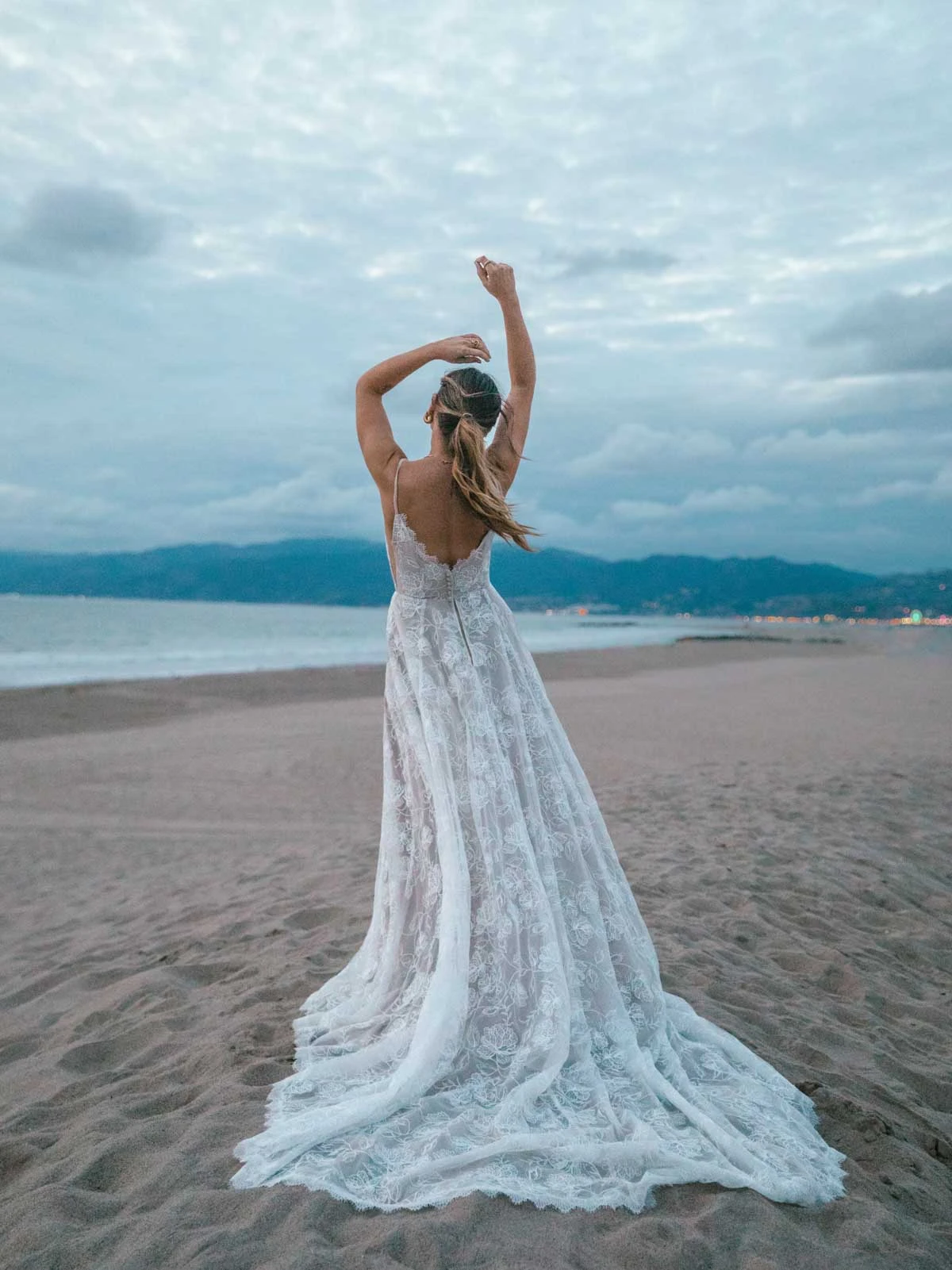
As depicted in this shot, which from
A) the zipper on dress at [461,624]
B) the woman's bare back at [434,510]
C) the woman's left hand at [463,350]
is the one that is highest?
the woman's left hand at [463,350]

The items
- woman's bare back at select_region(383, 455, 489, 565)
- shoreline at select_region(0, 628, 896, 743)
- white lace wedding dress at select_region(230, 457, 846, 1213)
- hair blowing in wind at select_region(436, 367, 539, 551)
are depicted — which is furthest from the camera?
→ shoreline at select_region(0, 628, 896, 743)

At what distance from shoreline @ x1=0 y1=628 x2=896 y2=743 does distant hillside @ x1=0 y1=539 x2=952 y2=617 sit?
105348 millimetres

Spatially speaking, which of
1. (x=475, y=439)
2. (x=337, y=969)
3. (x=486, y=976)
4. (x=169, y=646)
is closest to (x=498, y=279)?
(x=475, y=439)

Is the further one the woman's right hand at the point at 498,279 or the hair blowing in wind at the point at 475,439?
the woman's right hand at the point at 498,279

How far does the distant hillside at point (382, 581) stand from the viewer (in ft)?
467

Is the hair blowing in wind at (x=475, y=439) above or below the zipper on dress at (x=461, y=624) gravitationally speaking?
above

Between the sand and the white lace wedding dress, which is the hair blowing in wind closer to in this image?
the white lace wedding dress

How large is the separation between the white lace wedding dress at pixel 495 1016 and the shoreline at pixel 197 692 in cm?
1186

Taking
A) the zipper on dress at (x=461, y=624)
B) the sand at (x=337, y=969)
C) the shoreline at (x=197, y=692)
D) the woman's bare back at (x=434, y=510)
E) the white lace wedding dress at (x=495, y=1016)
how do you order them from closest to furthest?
1. the sand at (x=337, y=969)
2. the white lace wedding dress at (x=495, y=1016)
3. the woman's bare back at (x=434, y=510)
4. the zipper on dress at (x=461, y=624)
5. the shoreline at (x=197, y=692)

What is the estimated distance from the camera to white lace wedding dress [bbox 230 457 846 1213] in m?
2.54

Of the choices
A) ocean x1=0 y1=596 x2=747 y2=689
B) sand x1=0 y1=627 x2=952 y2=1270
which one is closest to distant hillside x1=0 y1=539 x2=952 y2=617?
ocean x1=0 y1=596 x2=747 y2=689

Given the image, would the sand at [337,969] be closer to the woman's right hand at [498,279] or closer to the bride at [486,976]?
the bride at [486,976]

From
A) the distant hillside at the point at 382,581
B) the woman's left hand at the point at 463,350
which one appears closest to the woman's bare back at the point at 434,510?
the woman's left hand at the point at 463,350

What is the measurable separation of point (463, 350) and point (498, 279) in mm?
414
